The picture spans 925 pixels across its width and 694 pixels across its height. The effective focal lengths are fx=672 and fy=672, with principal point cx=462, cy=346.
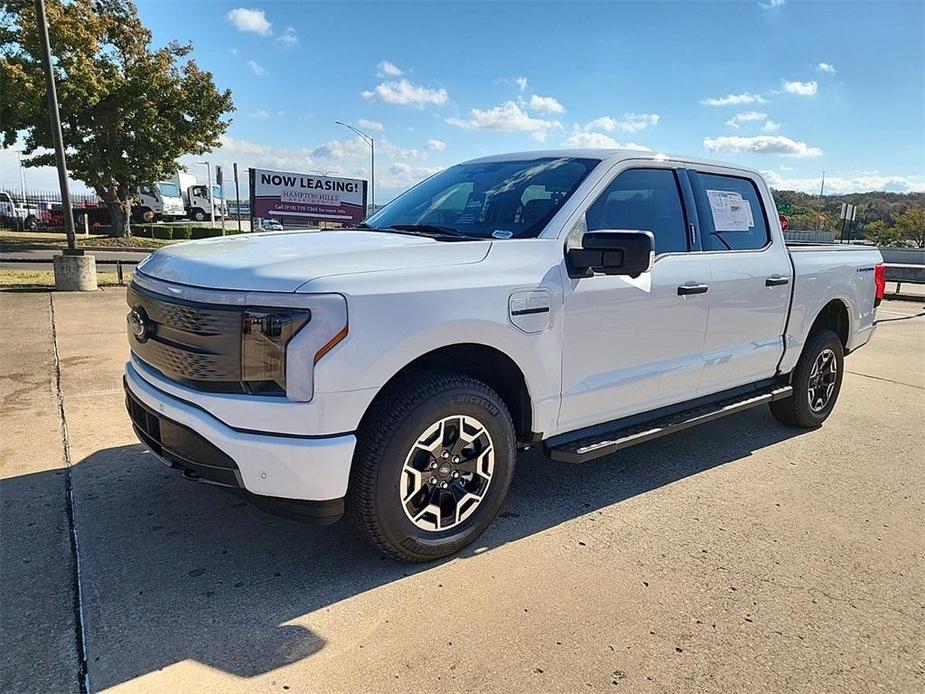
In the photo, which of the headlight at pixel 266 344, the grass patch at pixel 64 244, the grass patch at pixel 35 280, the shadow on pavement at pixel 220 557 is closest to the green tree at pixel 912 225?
the grass patch at pixel 64 244

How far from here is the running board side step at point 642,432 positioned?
3.40 meters

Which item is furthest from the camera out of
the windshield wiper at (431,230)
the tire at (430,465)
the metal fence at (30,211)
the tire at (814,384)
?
the metal fence at (30,211)

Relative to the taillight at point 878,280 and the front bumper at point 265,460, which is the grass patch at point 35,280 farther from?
the taillight at point 878,280

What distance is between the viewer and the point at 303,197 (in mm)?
21719

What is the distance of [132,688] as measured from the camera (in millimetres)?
2229

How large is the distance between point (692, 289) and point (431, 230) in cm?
154

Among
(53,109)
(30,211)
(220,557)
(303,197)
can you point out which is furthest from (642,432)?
(30,211)

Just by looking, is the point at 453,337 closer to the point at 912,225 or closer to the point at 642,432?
the point at 642,432

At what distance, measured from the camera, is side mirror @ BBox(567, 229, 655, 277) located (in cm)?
307

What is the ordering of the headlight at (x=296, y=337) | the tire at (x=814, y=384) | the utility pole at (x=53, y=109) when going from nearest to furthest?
the headlight at (x=296, y=337) < the tire at (x=814, y=384) < the utility pole at (x=53, y=109)

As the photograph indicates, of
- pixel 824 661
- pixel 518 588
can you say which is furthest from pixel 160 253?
pixel 824 661

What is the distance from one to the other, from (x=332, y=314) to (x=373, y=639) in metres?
1.23

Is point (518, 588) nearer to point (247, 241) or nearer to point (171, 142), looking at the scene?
point (247, 241)

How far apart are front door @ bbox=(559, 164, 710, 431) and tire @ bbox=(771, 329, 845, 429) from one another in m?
1.46
